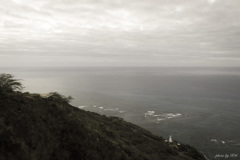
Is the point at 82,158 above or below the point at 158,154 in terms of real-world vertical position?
above

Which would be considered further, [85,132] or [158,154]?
[158,154]

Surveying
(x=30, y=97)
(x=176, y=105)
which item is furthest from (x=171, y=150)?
(x=176, y=105)

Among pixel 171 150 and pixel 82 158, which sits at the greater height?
pixel 82 158

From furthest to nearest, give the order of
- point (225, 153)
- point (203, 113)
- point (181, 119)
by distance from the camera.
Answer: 1. point (203, 113)
2. point (181, 119)
3. point (225, 153)

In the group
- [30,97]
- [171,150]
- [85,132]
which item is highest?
[30,97]

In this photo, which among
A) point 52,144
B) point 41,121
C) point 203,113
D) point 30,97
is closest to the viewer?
point 52,144

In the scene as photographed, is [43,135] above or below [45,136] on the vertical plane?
above

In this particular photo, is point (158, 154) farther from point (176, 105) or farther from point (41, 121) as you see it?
point (176, 105)

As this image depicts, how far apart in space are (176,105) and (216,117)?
2303 centimetres

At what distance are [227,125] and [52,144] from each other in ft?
208

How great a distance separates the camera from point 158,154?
92.8 ft

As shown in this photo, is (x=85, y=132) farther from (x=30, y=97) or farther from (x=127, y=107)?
(x=127, y=107)

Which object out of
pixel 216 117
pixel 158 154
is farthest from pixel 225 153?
pixel 216 117

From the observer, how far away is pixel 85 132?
21.5 meters
